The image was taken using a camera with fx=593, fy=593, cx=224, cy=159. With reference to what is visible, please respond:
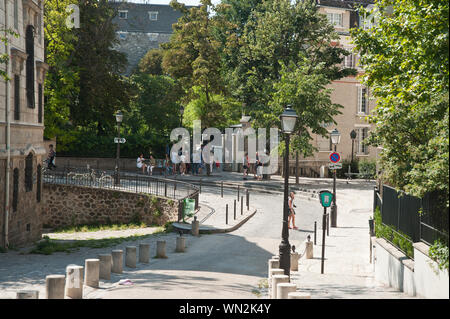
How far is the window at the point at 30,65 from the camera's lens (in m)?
24.3

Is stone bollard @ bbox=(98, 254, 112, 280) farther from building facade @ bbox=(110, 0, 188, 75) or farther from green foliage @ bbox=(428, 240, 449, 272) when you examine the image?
building facade @ bbox=(110, 0, 188, 75)

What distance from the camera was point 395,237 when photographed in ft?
47.7

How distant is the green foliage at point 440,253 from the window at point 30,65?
18.3 metres

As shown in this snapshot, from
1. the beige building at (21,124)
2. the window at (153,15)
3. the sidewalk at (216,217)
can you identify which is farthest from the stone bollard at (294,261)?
the window at (153,15)

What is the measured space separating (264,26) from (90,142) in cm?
1619

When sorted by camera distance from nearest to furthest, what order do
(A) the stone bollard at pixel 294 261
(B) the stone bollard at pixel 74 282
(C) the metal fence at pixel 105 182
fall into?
(B) the stone bollard at pixel 74 282 → (A) the stone bollard at pixel 294 261 → (C) the metal fence at pixel 105 182

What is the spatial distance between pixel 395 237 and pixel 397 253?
2.44 feet

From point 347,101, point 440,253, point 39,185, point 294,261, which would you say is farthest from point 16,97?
point 347,101

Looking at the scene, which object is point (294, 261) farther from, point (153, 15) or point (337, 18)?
point (153, 15)

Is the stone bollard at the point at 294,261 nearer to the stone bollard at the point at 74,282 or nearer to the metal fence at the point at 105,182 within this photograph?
the stone bollard at the point at 74,282

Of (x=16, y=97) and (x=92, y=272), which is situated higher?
(x=16, y=97)

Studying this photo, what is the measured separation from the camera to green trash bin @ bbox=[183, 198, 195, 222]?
25922 mm

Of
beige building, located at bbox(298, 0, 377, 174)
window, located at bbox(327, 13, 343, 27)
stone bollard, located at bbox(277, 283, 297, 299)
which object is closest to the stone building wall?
window, located at bbox(327, 13, 343, 27)

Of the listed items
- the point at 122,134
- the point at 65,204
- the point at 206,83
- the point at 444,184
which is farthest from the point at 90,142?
the point at 444,184
